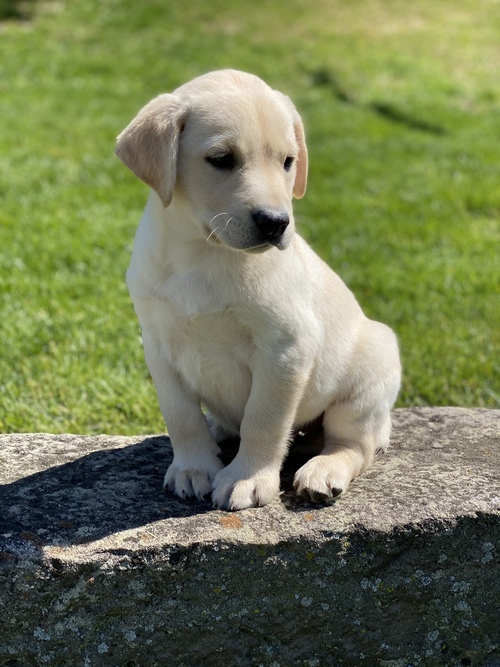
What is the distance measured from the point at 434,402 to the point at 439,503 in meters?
2.41

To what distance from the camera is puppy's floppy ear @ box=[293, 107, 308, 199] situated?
3.50 m

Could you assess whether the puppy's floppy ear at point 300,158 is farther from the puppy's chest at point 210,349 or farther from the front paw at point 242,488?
the front paw at point 242,488

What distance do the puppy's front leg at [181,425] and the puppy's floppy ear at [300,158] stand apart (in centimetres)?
88

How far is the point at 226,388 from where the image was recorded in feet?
11.4

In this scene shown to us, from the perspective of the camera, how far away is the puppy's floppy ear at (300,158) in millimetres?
3498

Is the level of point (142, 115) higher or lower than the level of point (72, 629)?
higher

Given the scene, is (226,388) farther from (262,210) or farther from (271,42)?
(271,42)

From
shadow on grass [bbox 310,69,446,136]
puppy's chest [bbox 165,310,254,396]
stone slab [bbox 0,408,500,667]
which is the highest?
puppy's chest [bbox 165,310,254,396]

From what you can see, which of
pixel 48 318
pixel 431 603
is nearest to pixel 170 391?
pixel 431 603

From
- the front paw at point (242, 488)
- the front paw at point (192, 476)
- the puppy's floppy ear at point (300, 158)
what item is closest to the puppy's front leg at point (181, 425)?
the front paw at point (192, 476)

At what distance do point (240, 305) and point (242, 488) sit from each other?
2.24 feet

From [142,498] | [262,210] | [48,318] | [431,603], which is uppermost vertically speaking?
[262,210]

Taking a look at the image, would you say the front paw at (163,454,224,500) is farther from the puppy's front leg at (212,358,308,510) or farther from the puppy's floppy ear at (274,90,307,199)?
the puppy's floppy ear at (274,90,307,199)

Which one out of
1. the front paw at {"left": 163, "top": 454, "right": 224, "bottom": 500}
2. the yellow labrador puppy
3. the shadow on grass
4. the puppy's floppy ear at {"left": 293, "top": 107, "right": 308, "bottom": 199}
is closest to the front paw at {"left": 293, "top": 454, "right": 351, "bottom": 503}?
the yellow labrador puppy
